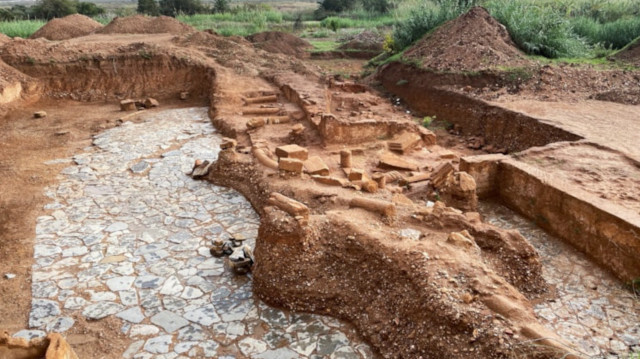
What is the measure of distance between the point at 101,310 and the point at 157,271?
28.6 inches

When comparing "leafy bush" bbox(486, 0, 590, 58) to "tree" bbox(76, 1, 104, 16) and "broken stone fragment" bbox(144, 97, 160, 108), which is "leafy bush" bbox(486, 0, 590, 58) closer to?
"broken stone fragment" bbox(144, 97, 160, 108)

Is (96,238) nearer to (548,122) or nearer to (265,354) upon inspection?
(265,354)

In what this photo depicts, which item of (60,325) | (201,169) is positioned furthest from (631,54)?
(60,325)

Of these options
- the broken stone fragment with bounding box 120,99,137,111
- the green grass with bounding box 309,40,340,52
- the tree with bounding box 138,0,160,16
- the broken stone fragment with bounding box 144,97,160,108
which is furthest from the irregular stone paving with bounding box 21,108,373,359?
the tree with bounding box 138,0,160,16

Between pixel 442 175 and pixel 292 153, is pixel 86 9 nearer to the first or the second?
pixel 292 153

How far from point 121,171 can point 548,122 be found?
7.31m

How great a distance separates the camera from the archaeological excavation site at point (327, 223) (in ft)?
12.9

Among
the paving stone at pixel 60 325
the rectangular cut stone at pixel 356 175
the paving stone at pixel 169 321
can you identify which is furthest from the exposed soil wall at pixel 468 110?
the paving stone at pixel 60 325

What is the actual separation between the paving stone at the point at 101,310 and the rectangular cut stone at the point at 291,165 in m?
2.56

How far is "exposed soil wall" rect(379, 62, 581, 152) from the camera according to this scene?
27.8 ft

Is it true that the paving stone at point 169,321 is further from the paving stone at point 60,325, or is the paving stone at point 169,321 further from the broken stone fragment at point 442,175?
the broken stone fragment at point 442,175

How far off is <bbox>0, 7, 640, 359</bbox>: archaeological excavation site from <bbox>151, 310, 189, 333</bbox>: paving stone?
2 centimetres

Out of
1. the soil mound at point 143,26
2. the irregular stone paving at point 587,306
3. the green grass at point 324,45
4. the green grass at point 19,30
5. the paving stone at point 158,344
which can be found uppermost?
the soil mound at point 143,26

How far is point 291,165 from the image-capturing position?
19.7ft
